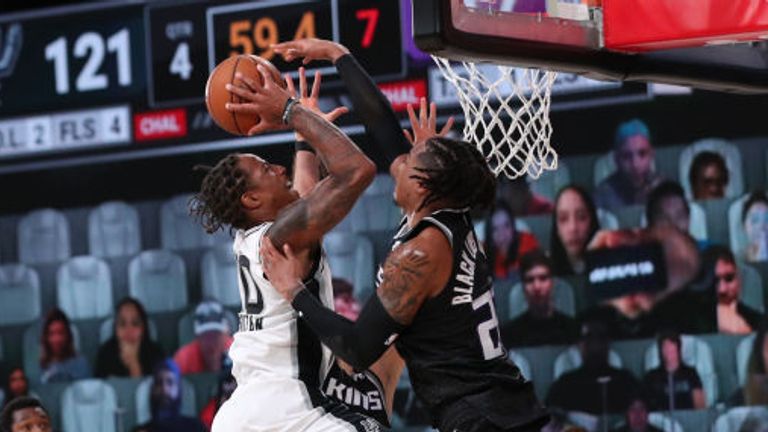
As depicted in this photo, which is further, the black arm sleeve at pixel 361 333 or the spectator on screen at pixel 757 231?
the spectator on screen at pixel 757 231

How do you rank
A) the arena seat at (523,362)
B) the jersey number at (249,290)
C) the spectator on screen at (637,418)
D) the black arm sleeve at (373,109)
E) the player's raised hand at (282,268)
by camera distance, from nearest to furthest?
the player's raised hand at (282,268) < the jersey number at (249,290) < the black arm sleeve at (373,109) < the spectator on screen at (637,418) < the arena seat at (523,362)

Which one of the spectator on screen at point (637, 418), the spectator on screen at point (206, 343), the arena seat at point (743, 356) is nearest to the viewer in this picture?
the arena seat at point (743, 356)

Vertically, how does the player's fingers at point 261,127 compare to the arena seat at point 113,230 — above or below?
above

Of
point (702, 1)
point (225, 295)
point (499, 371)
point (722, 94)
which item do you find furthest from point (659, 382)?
point (499, 371)

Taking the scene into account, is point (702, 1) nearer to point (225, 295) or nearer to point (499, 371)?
point (499, 371)

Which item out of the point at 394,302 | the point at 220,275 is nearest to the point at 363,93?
the point at 394,302

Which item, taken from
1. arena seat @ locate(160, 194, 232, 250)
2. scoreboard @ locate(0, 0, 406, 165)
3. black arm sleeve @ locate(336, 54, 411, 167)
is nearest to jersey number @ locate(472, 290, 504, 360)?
black arm sleeve @ locate(336, 54, 411, 167)

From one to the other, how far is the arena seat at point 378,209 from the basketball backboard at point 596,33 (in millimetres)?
3384

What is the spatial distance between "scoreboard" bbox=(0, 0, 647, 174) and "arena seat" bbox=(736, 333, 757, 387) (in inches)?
77.9

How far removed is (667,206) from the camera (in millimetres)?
8023

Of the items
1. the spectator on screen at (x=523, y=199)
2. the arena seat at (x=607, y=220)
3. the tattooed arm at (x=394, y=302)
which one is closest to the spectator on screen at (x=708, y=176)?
the arena seat at (x=607, y=220)

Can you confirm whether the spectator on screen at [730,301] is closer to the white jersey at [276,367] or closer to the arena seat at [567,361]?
the arena seat at [567,361]

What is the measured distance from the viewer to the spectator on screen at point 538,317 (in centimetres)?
814

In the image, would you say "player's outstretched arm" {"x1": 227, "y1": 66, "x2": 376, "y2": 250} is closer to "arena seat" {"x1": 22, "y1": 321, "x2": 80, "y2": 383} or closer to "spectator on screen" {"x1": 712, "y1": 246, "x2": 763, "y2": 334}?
"spectator on screen" {"x1": 712, "y1": 246, "x2": 763, "y2": 334}
